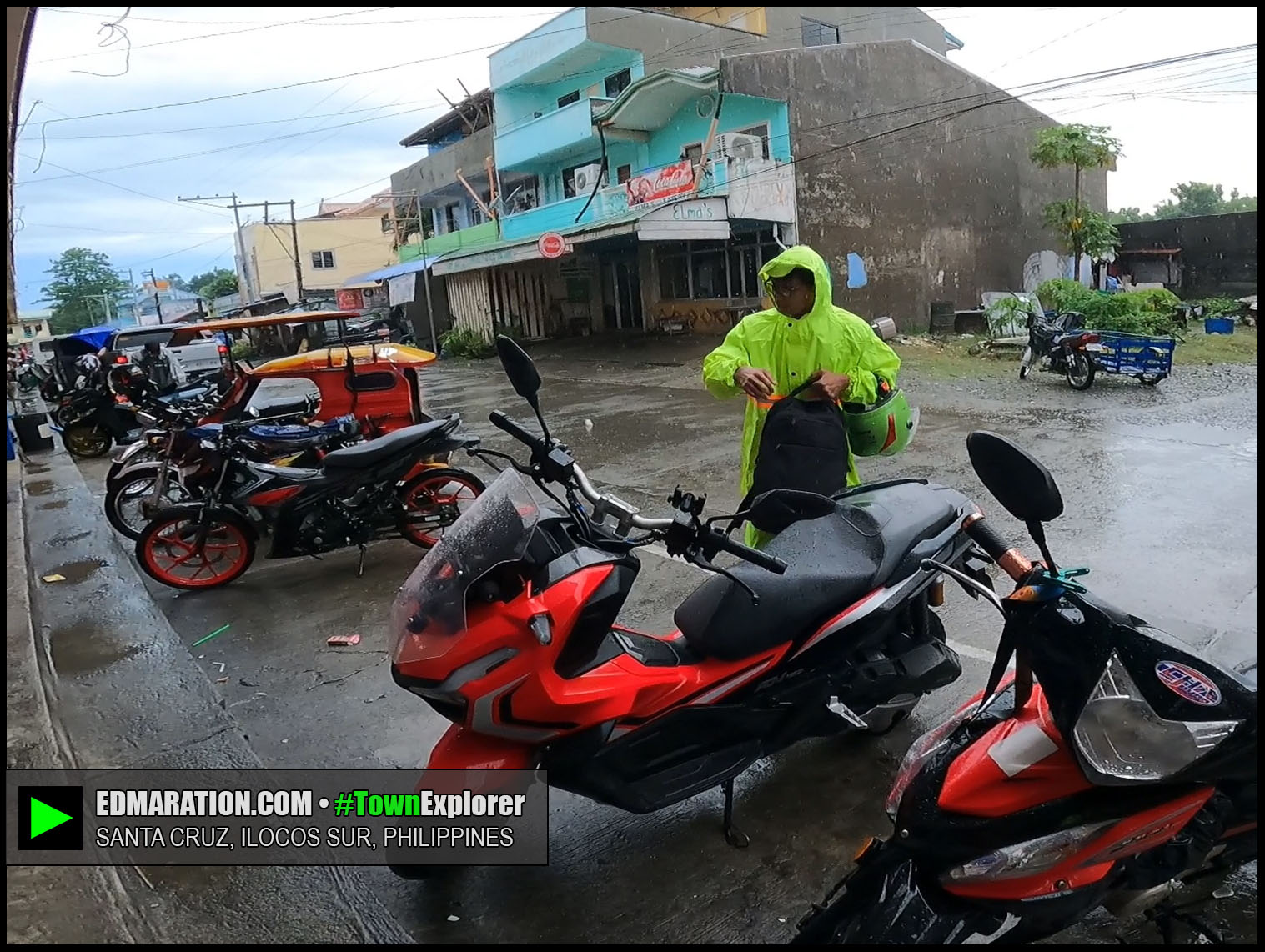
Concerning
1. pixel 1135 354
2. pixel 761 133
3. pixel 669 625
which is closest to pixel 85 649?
pixel 669 625

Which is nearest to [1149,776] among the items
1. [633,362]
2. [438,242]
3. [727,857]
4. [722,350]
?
[727,857]

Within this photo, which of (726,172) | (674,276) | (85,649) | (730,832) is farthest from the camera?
(674,276)

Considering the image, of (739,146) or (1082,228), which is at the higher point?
(739,146)

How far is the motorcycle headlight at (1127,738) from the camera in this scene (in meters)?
1.45

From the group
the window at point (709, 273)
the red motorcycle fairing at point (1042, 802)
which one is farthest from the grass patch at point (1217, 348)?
the red motorcycle fairing at point (1042, 802)

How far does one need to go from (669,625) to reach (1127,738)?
2567 mm

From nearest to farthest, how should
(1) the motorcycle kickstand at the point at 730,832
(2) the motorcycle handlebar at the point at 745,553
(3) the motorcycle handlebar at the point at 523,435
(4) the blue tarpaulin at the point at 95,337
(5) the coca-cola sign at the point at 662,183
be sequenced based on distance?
(2) the motorcycle handlebar at the point at 745,553 < (3) the motorcycle handlebar at the point at 523,435 < (1) the motorcycle kickstand at the point at 730,832 < (4) the blue tarpaulin at the point at 95,337 < (5) the coca-cola sign at the point at 662,183

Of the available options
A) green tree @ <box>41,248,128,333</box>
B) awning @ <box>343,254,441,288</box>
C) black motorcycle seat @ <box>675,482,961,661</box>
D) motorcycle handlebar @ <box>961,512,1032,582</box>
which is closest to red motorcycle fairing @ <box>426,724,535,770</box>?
black motorcycle seat @ <box>675,482,961,661</box>

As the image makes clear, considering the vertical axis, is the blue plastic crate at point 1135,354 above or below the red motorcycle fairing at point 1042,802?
above

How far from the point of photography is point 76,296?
59406 millimetres

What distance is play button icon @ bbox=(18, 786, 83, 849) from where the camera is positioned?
8.32 ft

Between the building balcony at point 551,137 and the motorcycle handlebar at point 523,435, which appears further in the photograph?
the building balcony at point 551,137

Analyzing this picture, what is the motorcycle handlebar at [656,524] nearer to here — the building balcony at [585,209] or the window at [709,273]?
the building balcony at [585,209]

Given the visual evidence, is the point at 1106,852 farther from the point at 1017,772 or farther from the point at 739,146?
the point at 739,146
